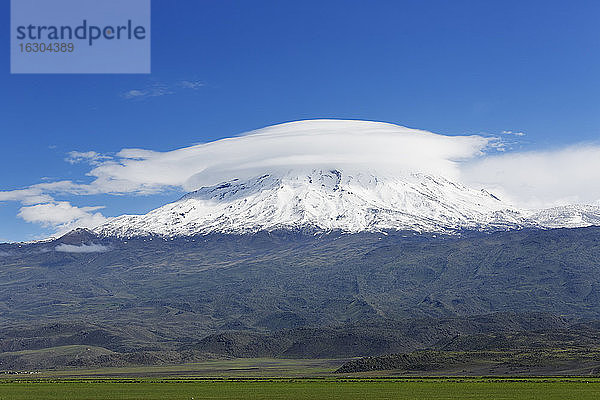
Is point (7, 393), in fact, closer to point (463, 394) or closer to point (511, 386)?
point (463, 394)

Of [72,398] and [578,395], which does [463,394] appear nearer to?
[578,395]

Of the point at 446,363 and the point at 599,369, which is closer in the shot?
the point at 599,369

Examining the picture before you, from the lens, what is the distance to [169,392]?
118125 millimetres

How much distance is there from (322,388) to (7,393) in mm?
51075

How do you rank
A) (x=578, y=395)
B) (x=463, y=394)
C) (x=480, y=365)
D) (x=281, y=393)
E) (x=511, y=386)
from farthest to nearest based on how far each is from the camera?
(x=480, y=365) → (x=511, y=386) → (x=281, y=393) → (x=463, y=394) → (x=578, y=395)

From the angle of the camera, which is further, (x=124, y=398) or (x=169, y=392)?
(x=169, y=392)

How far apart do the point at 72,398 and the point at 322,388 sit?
3951cm

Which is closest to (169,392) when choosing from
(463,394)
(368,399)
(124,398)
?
(124,398)

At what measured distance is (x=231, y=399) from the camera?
10225cm

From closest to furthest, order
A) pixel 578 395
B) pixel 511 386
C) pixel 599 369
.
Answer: pixel 578 395 → pixel 511 386 → pixel 599 369

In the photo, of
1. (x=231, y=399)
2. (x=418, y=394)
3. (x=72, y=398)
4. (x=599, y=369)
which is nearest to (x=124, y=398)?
(x=72, y=398)

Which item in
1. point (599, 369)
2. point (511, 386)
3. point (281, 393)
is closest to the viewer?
point (281, 393)

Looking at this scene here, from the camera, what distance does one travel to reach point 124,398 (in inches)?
4222

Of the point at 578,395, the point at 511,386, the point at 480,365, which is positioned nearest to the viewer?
the point at 578,395
